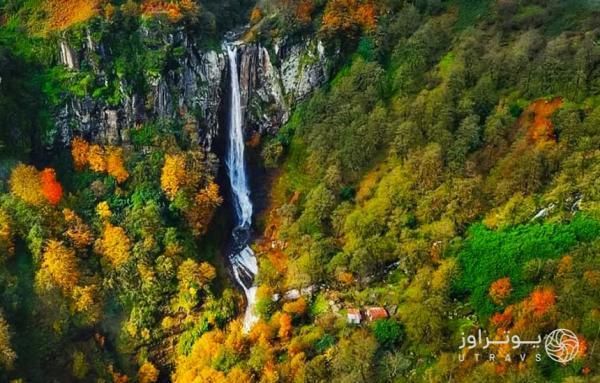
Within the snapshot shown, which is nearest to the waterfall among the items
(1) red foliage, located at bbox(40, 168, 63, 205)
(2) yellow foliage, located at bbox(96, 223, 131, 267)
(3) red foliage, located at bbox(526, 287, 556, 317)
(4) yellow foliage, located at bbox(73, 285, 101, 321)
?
(2) yellow foliage, located at bbox(96, 223, 131, 267)

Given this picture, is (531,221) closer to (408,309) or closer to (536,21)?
(408,309)

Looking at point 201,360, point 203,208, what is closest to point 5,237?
point 203,208

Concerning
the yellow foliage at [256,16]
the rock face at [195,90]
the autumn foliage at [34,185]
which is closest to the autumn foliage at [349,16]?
the rock face at [195,90]

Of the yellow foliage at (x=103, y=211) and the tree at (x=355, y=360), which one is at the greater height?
the yellow foliage at (x=103, y=211)

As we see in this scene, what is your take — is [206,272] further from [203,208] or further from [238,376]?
[238,376]

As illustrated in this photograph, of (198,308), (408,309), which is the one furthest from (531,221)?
(198,308)

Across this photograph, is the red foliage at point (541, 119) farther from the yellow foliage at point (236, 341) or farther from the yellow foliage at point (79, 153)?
the yellow foliage at point (79, 153)

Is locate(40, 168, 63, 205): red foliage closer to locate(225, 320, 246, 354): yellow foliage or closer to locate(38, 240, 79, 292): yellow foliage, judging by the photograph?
locate(38, 240, 79, 292): yellow foliage
